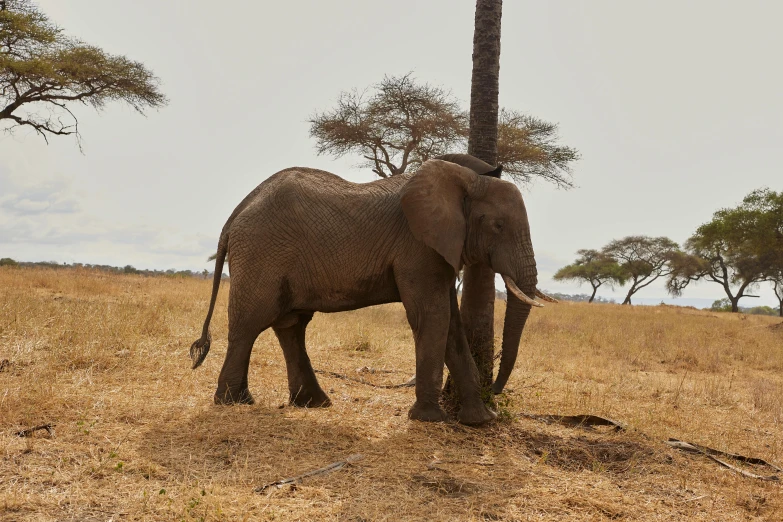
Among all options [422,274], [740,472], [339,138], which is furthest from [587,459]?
[339,138]

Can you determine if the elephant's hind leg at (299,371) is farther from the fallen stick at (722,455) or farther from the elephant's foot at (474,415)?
the fallen stick at (722,455)

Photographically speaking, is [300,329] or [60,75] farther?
[60,75]

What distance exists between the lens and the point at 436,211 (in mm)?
5730

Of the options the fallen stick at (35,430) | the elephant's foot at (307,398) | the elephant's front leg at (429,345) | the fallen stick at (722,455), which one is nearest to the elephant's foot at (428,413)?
the elephant's front leg at (429,345)

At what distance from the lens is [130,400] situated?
243 inches

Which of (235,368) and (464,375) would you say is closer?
(464,375)

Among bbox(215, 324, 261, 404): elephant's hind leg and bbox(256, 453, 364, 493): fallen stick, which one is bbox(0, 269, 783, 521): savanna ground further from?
bbox(215, 324, 261, 404): elephant's hind leg

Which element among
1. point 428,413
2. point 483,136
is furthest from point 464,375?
point 483,136

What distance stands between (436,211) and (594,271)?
49414 mm

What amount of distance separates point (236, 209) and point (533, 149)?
1579 centimetres

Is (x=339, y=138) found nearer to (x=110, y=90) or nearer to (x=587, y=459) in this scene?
(x=110, y=90)

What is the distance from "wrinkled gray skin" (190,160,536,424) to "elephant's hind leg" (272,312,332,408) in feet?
0.54

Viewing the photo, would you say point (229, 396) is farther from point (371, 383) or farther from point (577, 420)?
point (577, 420)

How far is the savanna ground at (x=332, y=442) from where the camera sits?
3980 millimetres
